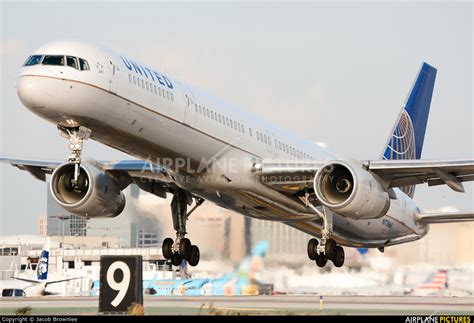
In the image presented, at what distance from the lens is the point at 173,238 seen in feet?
130

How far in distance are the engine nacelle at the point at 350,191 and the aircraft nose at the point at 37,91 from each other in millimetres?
9712

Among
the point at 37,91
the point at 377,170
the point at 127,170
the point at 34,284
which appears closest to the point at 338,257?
the point at 377,170

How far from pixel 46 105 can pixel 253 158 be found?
327 inches

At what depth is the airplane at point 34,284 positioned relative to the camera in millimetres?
57312

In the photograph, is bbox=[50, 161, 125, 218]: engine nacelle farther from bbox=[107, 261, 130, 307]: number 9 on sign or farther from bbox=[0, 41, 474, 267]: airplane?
bbox=[107, 261, 130, 307]: number 9 on sign

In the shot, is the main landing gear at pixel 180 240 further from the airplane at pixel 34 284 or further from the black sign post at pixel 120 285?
the airplane at pixel 34 284

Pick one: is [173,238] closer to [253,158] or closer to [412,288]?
[253,158]

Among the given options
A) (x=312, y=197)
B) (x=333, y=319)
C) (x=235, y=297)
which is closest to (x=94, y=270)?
(x=235, y=297)

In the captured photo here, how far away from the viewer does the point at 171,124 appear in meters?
30.1

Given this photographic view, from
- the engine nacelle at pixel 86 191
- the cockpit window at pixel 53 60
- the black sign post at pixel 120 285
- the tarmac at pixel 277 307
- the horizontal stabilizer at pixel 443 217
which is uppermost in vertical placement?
Answer: the cockpit window at pixel 53 60

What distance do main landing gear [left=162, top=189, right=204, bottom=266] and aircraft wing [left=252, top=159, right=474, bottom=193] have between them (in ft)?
15.9

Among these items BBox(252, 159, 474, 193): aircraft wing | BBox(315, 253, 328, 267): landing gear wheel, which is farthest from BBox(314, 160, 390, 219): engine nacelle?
BBox(315, 253, 328, 267): landing gear wheel

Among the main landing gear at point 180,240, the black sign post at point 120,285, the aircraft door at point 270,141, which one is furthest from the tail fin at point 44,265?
the black sign post at point 120,285

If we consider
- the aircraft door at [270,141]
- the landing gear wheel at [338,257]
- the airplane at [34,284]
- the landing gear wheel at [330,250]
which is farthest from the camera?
the airplane at [34,284]
